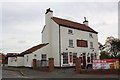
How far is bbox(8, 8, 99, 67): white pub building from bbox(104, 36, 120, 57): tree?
21.9m

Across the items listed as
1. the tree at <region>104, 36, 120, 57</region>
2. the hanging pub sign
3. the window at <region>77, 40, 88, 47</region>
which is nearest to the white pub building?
the window at <region>77, 40, 88, 47</region>

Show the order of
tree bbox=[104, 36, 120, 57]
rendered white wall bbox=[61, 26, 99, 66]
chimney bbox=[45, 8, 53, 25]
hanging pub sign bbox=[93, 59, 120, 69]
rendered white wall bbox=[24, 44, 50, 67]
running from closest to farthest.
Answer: hanging pub sign bbox=[93, 59, 120, 69]
rendered white wall bbox=[24, 44, 50, 67]
rendered white wall bbox=[61, 26, 99, 66]
chimney bbox=[45, 8, 53, 25]
tree bbox=[104, 36, 120, 57]

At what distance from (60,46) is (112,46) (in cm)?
3064

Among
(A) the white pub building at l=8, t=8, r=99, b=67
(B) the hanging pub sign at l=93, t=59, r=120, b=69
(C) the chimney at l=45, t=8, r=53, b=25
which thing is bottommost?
(B) the hanging pub sign at l=93, t=59, r=120, b=69

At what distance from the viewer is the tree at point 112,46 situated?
51062 millimetres

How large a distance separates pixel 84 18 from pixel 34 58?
1711cm

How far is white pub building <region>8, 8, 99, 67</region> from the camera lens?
1064 inches

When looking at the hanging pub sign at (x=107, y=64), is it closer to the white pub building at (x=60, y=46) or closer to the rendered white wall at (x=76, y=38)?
the white pub building at (x=60, y=46)

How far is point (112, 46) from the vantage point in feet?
171

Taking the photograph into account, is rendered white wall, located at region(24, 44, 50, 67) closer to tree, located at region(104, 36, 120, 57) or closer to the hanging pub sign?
the hanging pub sign

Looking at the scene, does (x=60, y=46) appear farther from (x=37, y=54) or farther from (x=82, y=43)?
(x=82, y=43)

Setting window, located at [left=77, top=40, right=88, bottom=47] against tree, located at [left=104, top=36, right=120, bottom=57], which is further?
tree, located at [left=104, top=36, right=120, bottom=57]

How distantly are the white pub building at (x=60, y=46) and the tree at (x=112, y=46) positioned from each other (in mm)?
21910

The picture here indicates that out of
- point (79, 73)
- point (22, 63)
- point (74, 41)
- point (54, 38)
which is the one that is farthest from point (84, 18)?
point (79, 73)
